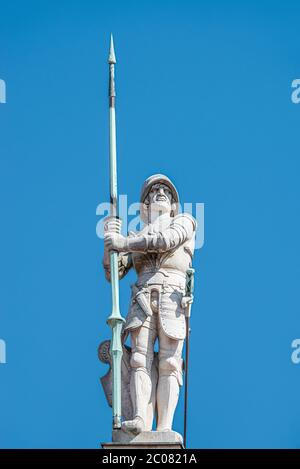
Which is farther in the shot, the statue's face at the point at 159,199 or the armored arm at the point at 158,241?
the statue's face at the point at 159,199

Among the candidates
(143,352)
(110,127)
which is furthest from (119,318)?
(110,127)

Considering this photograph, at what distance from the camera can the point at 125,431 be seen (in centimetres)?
3281

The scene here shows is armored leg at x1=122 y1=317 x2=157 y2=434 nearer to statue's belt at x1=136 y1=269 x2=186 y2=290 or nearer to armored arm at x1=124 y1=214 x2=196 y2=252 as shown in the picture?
statue's belt at x1=136 y1=269 x2=186 y2=290

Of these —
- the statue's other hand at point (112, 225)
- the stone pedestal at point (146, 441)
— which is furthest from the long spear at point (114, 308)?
the stone pedestal at point (146, 441)

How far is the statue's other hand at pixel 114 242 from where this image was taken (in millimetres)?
33938

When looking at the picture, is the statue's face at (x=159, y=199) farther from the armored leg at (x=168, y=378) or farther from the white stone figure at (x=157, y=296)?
the armored leg at (x=168, y=378)

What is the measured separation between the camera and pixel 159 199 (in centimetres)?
3472

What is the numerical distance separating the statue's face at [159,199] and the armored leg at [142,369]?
1.81 metres

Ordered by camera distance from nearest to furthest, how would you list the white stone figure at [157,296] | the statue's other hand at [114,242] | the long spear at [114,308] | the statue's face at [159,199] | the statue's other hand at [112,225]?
1. the long spear at [114,308]
2. the white stone figure at [157,296]
3. the statue's other hand at [114,242]
4. the statue's other hand at [112,225]
5. the statue's face at [159,199]

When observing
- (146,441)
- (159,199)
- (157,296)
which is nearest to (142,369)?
(157,296)

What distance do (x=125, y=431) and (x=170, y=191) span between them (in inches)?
161

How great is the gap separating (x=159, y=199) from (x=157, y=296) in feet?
5.33

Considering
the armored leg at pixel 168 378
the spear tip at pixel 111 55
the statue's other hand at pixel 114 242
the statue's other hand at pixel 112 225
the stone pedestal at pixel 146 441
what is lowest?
the stone pedestal at pixel 146 441
